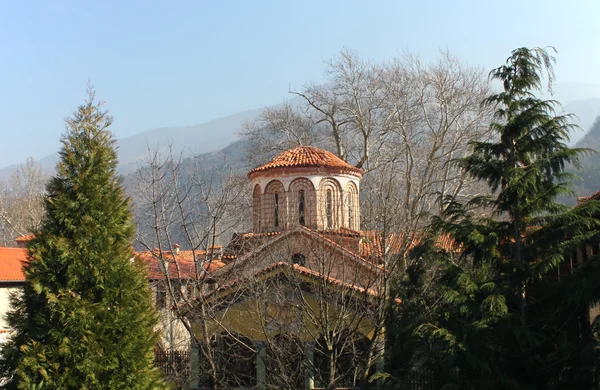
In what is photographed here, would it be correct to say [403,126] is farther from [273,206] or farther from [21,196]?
[21,196]

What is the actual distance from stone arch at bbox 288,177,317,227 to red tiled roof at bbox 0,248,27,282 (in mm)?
10184

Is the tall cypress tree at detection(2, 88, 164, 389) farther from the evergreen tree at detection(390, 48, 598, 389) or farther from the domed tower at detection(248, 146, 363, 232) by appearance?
the domed tower at detection(248, 146, 363, 232)

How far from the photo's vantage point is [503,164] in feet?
37.2

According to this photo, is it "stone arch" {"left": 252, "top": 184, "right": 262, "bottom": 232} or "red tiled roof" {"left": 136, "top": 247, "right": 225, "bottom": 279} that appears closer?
"red tiled roof" {"left": 136, "top": 247, "right": 225, "bottom": 279}

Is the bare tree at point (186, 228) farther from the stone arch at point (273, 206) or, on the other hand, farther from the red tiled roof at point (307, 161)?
the red tiled roof at point (307, 161)

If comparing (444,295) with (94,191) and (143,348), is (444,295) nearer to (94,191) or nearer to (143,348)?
(143,348)

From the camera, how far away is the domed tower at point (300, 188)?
2030cm

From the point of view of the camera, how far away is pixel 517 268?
10.6m

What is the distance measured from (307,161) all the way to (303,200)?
125 centimetres

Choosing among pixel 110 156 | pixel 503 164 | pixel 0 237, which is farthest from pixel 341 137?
pixel 0 237

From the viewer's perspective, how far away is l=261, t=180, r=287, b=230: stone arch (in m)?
20.6

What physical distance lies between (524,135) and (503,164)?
24.0 inches

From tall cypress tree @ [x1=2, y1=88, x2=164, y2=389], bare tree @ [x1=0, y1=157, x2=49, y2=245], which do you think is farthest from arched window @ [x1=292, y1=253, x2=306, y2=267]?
bare tree @ [x1=0, y1=157, x2=49, y2=245]

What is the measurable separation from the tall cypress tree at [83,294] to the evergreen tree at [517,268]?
480 centimetres
